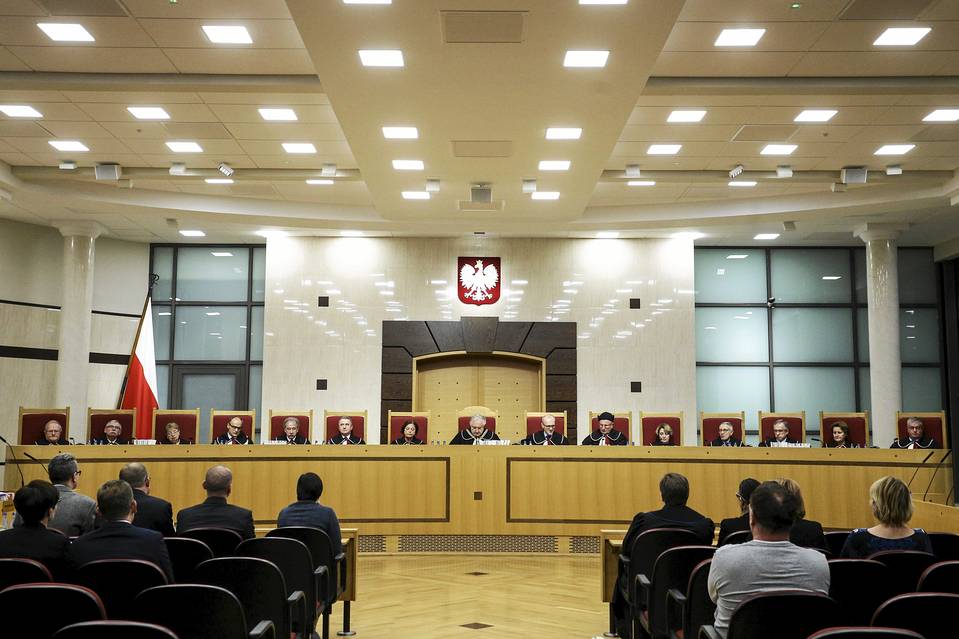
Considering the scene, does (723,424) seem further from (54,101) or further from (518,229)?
(54,101)

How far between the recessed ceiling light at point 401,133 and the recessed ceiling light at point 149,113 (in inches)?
87.8

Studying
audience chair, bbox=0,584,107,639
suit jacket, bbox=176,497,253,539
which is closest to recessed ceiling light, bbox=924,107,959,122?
suit jacket, bbox=176,497,253,539

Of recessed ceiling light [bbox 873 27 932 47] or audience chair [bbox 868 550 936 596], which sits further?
recessed ceiling light [bbox 873 27 932 47]

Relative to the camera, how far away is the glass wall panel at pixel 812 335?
14.6 metres

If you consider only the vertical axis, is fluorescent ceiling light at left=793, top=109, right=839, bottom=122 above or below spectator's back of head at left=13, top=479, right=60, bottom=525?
above

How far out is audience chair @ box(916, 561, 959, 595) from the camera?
338 centimetres

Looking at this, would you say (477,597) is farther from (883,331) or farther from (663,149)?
(883,331)

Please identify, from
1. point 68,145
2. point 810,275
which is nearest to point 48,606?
point 68,145

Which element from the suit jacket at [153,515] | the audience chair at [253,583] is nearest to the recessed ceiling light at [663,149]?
the suit jacket at [153,515]

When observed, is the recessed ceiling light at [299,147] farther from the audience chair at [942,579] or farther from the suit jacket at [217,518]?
the audience chair at [942,579]

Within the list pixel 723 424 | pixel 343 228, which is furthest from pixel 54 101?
pixel 723 424

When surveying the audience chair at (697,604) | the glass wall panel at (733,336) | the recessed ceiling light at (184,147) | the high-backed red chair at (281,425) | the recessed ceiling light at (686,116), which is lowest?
the audience chair at (697,604)

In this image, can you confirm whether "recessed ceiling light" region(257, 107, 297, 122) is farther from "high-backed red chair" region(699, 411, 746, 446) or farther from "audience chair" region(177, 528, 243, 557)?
"high-backed red chair" region(699, 411, 746, 446)

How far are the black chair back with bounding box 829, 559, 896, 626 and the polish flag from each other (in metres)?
11.2
